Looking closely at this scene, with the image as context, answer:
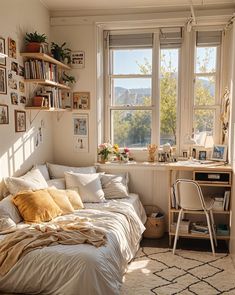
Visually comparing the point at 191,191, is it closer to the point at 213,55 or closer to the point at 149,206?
the point at 149,206

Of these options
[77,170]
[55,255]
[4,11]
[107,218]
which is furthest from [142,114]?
[55,255]

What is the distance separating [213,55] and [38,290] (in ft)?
11.1

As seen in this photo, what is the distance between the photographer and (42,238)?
2289 mm

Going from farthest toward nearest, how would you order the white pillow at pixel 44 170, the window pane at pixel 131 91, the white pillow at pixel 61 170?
the window pane at pixel 131 91 → the white pillow at pixel 61 170 → the white pillow at pixel 44 170

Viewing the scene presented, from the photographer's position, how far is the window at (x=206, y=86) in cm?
393

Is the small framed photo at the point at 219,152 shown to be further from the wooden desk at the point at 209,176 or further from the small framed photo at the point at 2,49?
the small framed photo at the point at 2,49

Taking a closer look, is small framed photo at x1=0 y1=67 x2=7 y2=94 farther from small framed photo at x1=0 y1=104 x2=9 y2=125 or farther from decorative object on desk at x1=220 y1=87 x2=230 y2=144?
decorative object on desk at x1=220 y1=87 x2=230 y2=144

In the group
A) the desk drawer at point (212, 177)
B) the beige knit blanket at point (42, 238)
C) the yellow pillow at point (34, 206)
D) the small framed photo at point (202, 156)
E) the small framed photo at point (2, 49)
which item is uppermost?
the small framed photo at point (2, 49)

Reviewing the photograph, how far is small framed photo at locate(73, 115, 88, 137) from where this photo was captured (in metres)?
4.11

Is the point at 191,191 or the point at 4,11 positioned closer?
the point at 4,11

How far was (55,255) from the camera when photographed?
2.09 meters

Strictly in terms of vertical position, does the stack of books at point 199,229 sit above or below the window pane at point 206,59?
below

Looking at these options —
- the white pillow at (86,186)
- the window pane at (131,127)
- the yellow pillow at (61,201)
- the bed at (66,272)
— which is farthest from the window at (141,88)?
the bed at (66,272)

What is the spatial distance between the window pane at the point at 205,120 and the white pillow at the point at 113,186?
1.24m
